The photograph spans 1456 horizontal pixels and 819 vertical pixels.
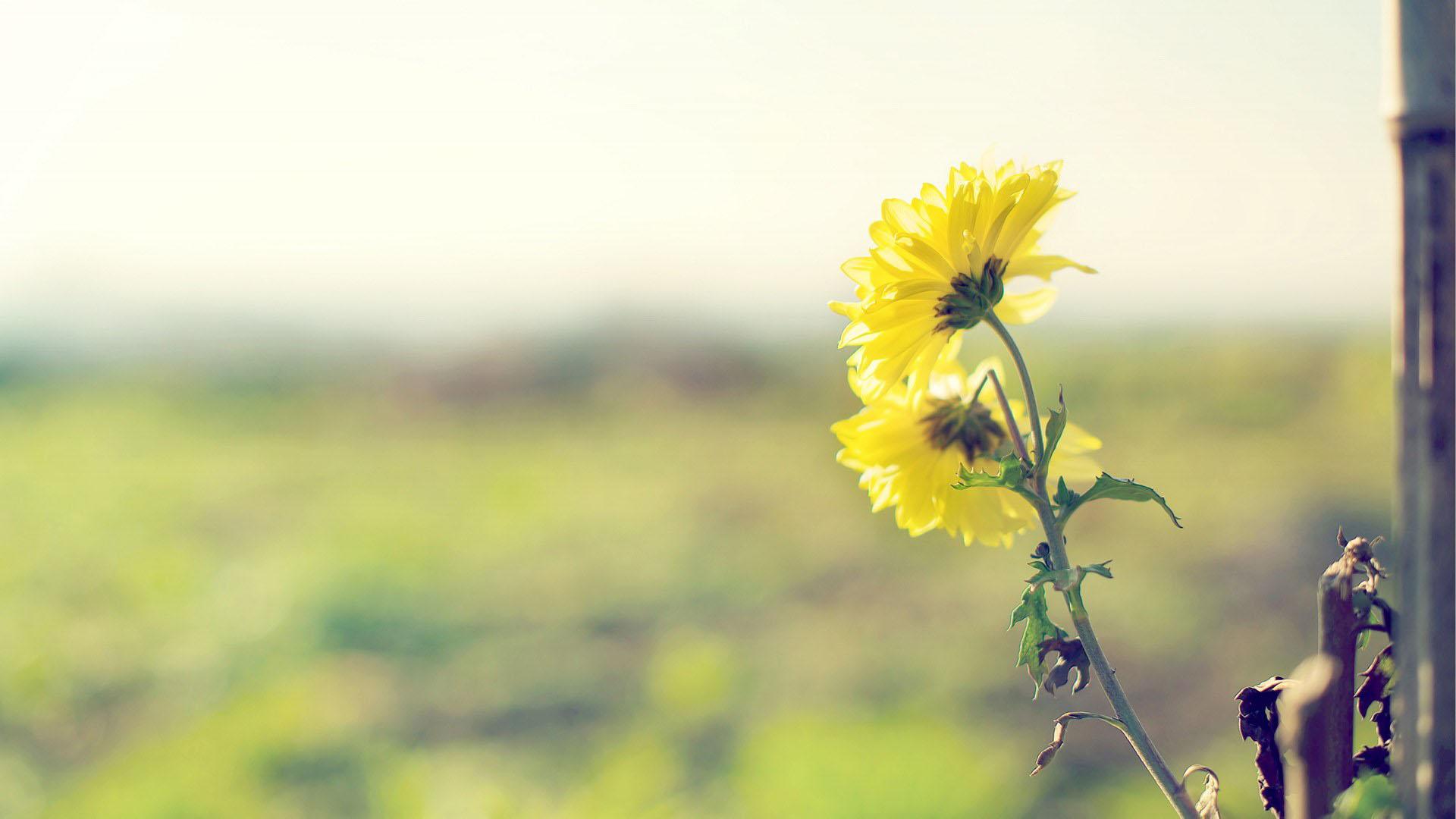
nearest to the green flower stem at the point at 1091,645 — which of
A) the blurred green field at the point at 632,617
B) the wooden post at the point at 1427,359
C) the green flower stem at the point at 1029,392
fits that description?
the green flower stem at the point at 1029,392

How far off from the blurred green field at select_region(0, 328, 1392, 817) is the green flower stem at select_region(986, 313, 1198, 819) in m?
1.89

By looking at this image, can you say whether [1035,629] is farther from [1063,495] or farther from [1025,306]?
[1025,306]

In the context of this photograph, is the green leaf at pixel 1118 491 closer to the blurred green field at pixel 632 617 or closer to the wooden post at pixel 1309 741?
the wooden post at pixel 1309 741

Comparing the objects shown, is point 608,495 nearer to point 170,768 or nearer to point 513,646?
point 513,646

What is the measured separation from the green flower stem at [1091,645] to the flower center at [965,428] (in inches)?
3.2

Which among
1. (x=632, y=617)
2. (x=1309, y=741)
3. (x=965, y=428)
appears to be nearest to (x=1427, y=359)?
(x=1309, y=741)

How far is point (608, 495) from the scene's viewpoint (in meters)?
5.62

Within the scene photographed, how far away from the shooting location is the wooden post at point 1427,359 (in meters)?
0.28

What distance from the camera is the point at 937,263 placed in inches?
17.9

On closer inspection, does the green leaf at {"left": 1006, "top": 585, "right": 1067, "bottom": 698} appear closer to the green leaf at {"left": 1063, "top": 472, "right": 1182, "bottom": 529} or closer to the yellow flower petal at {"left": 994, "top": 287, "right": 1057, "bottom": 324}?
the green leaf at {"left": 1063, "top": 472, "right": 1182, "bottom": 529}

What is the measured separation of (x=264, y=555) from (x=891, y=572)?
281cm

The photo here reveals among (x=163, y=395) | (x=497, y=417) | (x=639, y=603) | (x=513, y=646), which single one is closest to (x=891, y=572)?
(x=639, y=603)

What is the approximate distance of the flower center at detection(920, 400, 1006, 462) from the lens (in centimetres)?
51

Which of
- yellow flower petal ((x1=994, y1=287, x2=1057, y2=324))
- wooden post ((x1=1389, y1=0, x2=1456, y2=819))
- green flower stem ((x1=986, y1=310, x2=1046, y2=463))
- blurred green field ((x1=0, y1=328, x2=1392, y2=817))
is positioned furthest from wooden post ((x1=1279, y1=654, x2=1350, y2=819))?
blurred green field ((x1=0, y1=328, x2=1392, y2=817))
